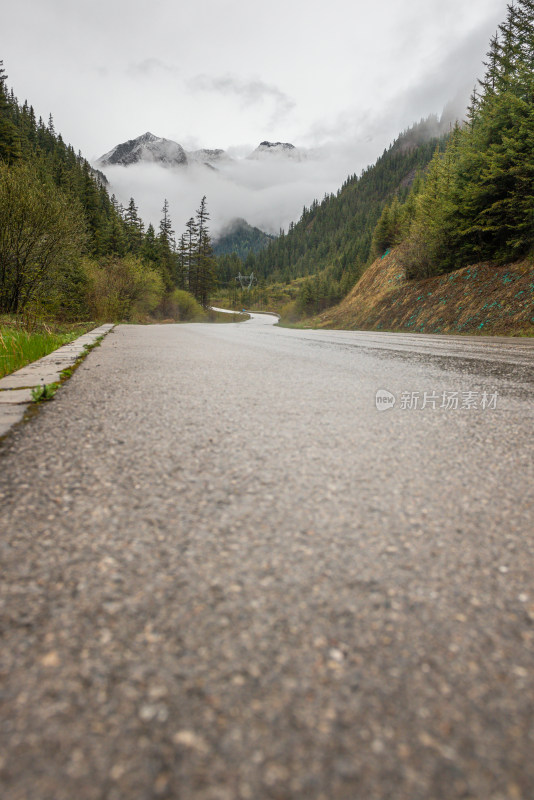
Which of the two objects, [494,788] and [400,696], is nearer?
[494,788]

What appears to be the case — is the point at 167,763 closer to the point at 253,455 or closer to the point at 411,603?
the point at 411,603

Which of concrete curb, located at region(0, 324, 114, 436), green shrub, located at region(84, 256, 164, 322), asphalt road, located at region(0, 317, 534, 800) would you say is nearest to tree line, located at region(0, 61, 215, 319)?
green shrub, located at region(84, 256, 164, 322)

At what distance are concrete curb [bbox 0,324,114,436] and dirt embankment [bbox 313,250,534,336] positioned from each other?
45.7ft

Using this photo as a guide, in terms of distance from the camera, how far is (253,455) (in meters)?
1.98

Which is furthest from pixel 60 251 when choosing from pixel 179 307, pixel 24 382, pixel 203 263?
pixel 203 263

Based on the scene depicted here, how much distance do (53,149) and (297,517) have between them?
85.8 metres

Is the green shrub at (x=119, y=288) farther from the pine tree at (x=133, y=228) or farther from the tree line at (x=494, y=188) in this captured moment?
the pine tree at (x=133, y=228)

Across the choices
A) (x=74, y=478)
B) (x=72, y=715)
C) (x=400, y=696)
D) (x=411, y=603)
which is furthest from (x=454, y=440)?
(x=72, y=715)

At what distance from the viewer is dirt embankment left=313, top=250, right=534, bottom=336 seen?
48.4ft

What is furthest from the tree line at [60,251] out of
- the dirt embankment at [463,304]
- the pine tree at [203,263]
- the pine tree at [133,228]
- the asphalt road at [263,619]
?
the dirt embankment at [463,304]

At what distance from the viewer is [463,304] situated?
→ 17562mm

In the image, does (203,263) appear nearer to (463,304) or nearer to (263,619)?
(463,304)

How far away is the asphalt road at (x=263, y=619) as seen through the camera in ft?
2.04

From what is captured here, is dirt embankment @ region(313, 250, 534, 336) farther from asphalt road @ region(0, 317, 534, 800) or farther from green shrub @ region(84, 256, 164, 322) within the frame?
green shrub @ region(84, 256, 164, 322)
